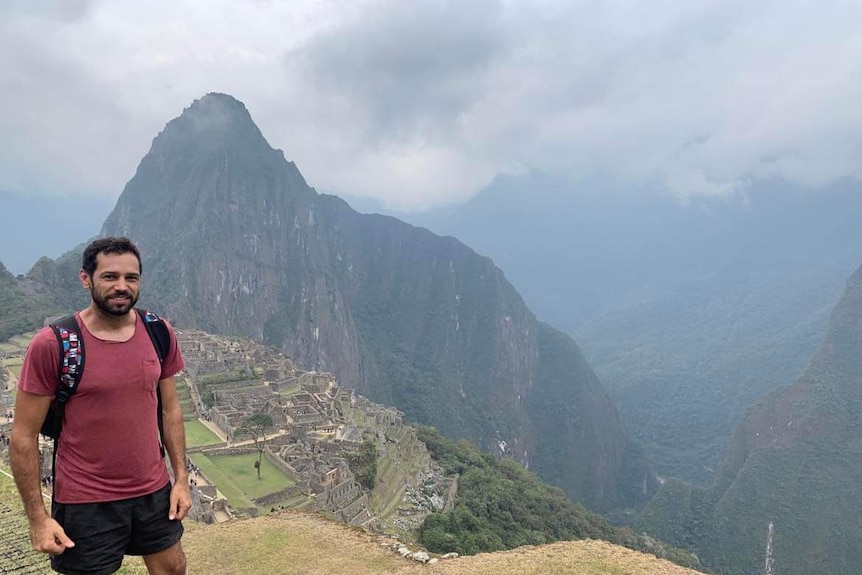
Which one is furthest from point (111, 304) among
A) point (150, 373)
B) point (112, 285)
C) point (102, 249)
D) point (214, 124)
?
point (214, 124)

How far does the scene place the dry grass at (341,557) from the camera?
836 cm

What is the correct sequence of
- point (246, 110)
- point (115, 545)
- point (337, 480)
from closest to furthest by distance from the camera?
point (115, 545) < point (337, 480) < point (246, 110)

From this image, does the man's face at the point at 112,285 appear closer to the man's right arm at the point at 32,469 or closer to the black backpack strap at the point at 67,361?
the black backpack strap at the point at 67,361

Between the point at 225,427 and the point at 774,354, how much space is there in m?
158

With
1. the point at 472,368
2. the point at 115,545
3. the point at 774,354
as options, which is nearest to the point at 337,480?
the point at 115,545

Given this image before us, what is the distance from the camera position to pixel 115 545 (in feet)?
12.3

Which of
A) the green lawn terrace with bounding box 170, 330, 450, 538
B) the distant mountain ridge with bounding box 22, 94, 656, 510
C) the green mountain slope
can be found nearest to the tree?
Result: the green lawn terrace with bounding box 170, 330, 450, 538

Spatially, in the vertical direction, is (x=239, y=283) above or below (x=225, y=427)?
above

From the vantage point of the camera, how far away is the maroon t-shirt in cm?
335

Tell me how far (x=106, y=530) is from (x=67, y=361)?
3.94 feet

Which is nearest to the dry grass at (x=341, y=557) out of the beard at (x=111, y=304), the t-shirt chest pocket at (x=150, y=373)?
the t-shirt chest pocket at (x=150, y=373)

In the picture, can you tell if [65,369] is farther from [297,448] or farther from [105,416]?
[297,448]

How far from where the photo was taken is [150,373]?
3707mm

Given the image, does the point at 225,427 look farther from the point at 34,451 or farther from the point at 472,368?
the point at 472,368
